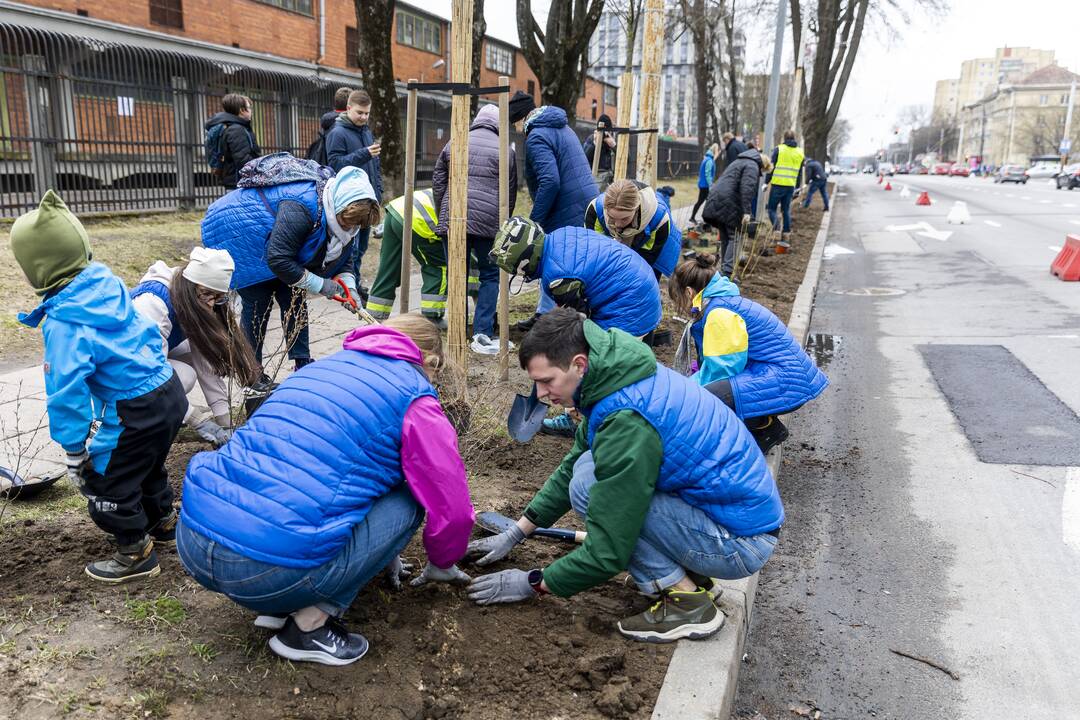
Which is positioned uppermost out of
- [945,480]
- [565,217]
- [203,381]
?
[565,217]

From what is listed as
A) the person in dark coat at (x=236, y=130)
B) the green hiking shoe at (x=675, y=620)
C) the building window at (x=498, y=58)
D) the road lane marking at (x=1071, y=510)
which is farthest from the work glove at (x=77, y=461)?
the building window at (x=498, y=58)

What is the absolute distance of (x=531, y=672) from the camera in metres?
2.58

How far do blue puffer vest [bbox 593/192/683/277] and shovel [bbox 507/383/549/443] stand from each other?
2.06 meters

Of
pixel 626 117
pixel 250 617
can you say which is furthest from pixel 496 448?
pixel 626 117

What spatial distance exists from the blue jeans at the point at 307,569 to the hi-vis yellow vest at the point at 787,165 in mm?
12772

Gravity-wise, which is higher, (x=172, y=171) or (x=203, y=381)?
(x=172, y=171)

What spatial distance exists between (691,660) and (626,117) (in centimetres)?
560

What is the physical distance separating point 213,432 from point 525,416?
5.33 ft

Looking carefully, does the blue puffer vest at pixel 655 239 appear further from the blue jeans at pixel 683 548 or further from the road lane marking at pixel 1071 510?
the blue jeans at pixel 683 548

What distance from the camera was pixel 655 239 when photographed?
18.3ft

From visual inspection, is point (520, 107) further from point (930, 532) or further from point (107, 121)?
point (107, 121)

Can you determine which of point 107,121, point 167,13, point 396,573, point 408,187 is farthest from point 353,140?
point 167,13

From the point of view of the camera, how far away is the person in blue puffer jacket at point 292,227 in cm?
448

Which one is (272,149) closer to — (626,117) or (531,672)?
(626,117)
